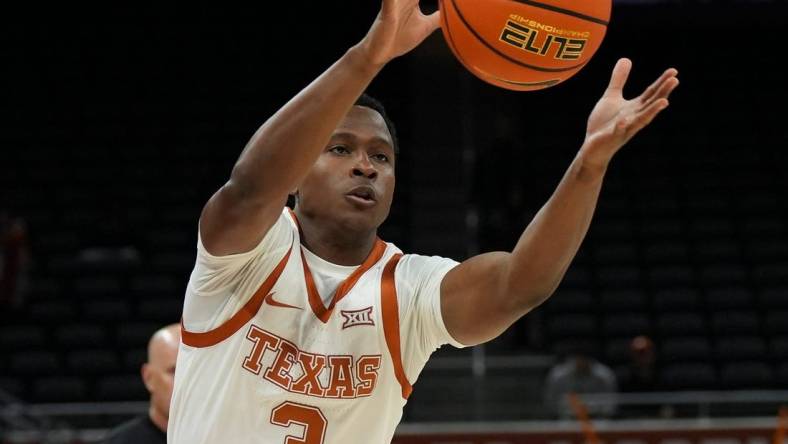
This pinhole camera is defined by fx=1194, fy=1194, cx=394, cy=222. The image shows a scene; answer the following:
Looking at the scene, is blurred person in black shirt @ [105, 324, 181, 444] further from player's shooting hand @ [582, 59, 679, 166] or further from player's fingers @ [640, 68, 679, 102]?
player's fingers @ [640, 68, 679, 102]

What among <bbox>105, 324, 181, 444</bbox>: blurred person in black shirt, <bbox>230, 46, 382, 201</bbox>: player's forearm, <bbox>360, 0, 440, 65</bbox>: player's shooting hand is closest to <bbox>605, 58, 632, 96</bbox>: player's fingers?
<bbox>360, 0, 440, 65</bbox>: player's shooting hand

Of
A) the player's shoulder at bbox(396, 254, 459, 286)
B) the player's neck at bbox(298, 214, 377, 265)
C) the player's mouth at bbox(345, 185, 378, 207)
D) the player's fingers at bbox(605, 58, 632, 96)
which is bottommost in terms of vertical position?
the player's shoulder at bbox(396, 254, 459, 286)

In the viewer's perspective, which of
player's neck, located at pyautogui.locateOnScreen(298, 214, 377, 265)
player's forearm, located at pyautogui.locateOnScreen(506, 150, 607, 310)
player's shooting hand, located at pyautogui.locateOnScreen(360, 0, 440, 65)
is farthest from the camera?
player's neck, located at pyautogui.locateOnScreen(298, 214, 377, 265)

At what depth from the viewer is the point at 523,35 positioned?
2951mm

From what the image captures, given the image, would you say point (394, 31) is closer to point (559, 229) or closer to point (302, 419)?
point (559, 229)

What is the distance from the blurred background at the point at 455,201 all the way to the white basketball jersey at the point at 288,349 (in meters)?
5.92

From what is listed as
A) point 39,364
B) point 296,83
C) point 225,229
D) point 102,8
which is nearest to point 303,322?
point 225,229

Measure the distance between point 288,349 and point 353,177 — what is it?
0.47m

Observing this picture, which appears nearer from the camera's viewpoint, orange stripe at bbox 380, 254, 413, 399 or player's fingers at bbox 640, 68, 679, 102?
player's fingers at bbox 640, 68, 679, 102

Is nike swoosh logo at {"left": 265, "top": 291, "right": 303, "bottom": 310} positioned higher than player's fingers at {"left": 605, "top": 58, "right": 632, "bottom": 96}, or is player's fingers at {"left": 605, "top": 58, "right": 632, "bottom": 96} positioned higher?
player's fingers at {"left": 605, "top": 58, "right": 632, "bottom": 96}

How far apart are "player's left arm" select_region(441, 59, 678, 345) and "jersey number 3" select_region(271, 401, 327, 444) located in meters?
0.45

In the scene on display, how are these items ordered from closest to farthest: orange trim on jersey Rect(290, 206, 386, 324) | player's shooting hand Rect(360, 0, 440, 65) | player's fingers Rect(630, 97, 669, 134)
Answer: player's shooting hand Rect(360, 0, 440, 65) < player's fingers Rect(630, 97, 669, 134) < orange trim on jersey Rect(290, 206, 386, 324)

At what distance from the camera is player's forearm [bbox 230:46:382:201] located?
2.58 metres

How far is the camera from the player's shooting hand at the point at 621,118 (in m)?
2.67
